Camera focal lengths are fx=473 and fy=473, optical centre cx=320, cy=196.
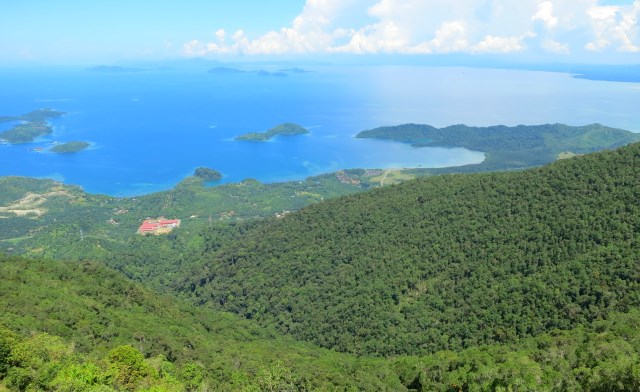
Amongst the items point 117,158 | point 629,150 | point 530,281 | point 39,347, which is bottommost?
point 117,158

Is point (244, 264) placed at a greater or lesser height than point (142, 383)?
lesser

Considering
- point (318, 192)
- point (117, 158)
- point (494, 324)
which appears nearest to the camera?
point (494, 324)

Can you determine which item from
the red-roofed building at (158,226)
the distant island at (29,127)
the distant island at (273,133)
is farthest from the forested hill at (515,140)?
the distant island at (29,127)

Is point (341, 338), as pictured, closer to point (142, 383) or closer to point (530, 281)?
point (530, 281)

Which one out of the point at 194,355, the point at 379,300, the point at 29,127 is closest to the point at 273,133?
the point at 29,127

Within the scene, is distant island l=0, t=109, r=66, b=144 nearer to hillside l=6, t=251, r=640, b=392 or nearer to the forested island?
the forested island

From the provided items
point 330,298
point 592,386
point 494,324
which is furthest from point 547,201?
point 592,386

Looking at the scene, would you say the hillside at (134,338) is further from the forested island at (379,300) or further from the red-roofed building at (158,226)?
the red-roofed building at (158,226)
